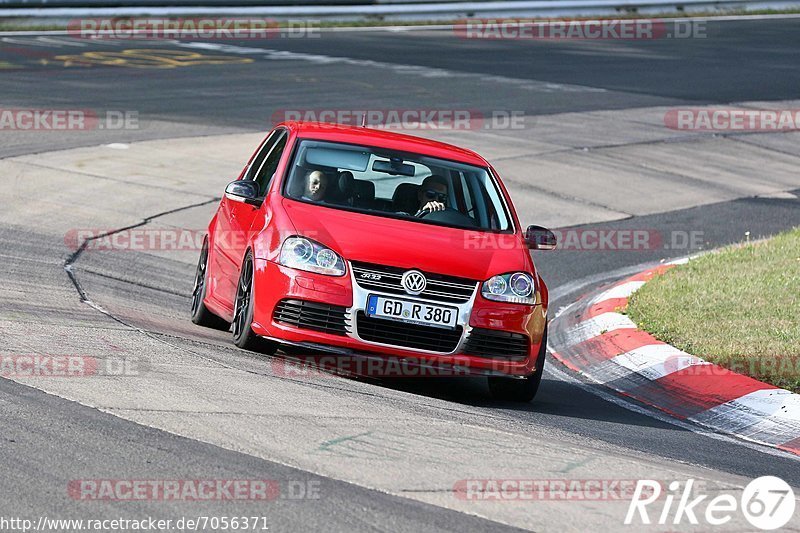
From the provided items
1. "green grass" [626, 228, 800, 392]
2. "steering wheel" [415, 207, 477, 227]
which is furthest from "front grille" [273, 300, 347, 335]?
"green grass" [626, 228, 800, 392]

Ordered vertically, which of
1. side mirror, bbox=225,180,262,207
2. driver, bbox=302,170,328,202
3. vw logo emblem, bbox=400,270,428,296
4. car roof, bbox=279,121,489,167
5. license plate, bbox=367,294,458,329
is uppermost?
car roof, bbox=279,121,489,167

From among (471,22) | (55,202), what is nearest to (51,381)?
(55,202)

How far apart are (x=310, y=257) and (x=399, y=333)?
26.9 inches

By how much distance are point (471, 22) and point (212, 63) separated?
10.8 metres

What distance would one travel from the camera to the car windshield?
28.3ft

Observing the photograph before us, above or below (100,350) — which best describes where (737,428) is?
below

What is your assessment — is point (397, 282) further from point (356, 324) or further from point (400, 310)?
point (356, 324)

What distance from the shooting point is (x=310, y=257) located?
780 cm

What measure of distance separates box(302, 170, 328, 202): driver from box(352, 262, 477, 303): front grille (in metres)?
1.01

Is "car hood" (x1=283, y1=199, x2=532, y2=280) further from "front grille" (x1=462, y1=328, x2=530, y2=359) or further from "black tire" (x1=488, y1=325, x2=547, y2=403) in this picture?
"black tire" (x1=488, y1=325, x2=547, y2=403)

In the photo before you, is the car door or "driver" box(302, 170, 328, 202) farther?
the car door

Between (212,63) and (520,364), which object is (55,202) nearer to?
(520,364)

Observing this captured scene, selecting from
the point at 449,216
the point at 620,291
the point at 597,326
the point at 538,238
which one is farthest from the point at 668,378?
the point at 620,291

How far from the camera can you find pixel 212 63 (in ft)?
82.8
